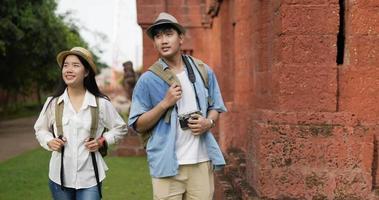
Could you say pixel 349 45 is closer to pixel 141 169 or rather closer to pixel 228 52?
pixel 228 52

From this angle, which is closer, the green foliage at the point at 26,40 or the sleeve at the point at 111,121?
the sleeve at the point at 111,121

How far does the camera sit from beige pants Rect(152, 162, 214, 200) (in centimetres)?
325

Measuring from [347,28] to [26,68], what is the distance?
2289cm

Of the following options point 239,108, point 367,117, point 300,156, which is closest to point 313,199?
point 300,156

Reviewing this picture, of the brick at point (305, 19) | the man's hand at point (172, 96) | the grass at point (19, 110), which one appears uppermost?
the brick at point (305, 19)

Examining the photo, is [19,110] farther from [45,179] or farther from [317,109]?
[317,109]

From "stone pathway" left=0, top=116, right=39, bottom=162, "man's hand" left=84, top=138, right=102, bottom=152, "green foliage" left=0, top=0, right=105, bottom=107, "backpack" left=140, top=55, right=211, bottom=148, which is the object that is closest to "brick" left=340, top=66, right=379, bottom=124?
"backpack" left=140, top=55, right=211, bottom=148

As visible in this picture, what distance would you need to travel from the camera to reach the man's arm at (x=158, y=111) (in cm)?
309

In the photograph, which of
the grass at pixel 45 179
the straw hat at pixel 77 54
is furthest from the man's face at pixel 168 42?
the grass at pixel 45 179

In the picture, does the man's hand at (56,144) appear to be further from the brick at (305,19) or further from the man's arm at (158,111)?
the brick at (305,19)

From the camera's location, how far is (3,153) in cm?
1438

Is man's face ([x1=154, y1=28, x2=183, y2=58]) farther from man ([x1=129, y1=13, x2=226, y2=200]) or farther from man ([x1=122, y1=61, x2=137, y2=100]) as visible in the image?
man ([x1=122, y1=61, x2=137, y2=100])

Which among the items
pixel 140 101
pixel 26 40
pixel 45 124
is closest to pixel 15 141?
pixel 26 40

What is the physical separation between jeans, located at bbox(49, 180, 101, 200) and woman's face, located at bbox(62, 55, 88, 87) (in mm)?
727
